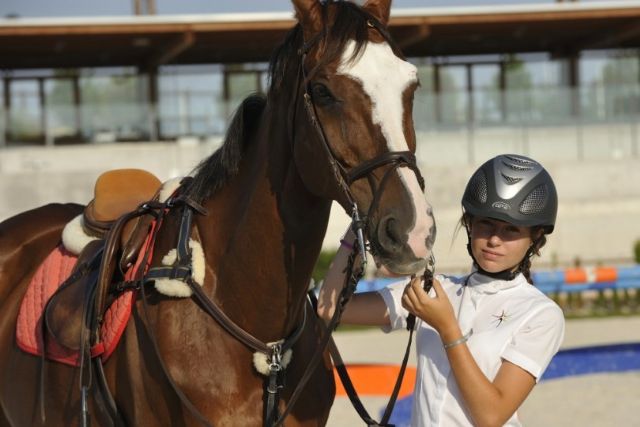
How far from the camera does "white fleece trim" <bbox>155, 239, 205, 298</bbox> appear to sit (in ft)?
10.2

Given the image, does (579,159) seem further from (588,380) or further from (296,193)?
(296,193)

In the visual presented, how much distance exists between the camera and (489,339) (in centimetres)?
286

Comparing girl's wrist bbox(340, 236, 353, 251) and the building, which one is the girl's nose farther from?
the building

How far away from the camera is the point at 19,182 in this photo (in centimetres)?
1641

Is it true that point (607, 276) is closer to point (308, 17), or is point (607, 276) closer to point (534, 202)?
point (534, 202)

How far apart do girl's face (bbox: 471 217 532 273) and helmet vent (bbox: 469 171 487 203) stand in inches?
2.9

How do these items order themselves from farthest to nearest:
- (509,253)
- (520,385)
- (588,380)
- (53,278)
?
1. (588,380)
2. (53,278)
3. (509,253)
4. (520,385)

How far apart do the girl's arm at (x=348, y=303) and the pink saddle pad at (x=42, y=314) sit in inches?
29.6

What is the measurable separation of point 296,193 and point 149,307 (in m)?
0.65

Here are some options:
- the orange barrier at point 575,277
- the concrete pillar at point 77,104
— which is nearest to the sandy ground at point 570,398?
the orange barrier at point 575,277

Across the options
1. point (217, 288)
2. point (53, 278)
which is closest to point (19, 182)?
point (53, 278)

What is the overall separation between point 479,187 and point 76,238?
1.87 metres

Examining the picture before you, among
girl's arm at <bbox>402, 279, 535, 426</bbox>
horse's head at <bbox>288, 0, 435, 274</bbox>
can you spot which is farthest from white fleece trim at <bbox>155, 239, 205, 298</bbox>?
girl's arm at <bbox>402, 279, 535, 426</bbox>

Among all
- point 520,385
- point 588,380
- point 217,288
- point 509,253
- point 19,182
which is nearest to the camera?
point 520,385
